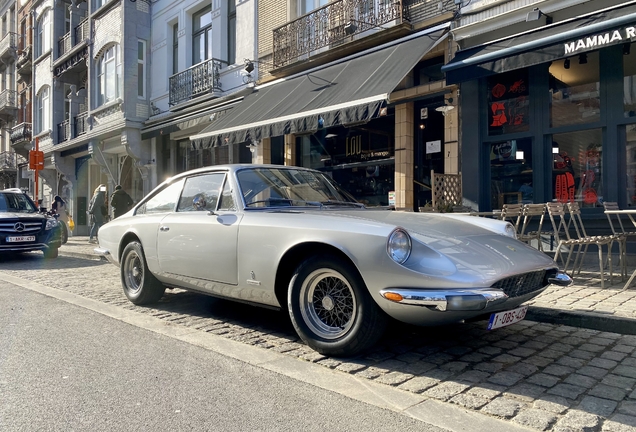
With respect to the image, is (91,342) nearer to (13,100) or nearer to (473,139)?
(473,139)

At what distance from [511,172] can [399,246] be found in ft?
21.0

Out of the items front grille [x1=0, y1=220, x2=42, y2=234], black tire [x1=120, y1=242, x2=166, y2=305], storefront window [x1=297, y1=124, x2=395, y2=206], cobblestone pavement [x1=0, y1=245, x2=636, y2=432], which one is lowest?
cobblestone pavement [x1=0, y1=245, x2=636, y2=432]

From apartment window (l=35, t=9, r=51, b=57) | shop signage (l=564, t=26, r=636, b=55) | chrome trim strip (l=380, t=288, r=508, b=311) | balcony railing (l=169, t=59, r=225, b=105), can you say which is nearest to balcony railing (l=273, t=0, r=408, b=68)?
balcony railing (l=169, t=59, r=225, b=105)

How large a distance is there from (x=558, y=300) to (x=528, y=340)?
1387 millimetres

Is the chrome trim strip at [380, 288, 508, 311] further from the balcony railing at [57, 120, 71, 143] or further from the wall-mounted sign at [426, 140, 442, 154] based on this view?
the balcony railing at [57, 120, 71, 143]

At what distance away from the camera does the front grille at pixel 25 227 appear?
10531 mm

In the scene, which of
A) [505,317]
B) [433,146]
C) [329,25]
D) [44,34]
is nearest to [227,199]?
[505,317]

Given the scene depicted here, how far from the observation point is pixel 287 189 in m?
4.61

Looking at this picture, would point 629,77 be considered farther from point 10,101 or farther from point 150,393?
point 10,101

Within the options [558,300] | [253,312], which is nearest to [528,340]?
[558,300]

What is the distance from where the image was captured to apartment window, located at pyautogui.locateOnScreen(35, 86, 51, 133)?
24.9 meters

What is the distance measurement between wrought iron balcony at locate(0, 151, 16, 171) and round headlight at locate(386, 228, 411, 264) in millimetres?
35040

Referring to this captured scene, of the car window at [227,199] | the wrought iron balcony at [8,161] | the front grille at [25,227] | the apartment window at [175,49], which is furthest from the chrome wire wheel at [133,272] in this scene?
the wrought iron balcony at [8,161]

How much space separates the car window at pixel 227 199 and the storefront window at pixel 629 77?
252 inches
